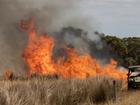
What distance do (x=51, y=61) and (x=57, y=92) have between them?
19.7m

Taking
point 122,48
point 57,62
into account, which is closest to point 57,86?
point 57,62

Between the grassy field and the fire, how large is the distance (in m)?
12.0

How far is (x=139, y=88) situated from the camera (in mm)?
35125

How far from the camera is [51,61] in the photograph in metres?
38.3

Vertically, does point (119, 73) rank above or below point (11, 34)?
below

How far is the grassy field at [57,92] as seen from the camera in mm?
14505

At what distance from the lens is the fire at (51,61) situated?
120ft

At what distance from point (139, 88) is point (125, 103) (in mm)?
13832

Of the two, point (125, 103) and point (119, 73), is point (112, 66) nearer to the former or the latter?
point (119, 73)

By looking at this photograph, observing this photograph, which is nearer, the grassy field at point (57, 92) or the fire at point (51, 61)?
the grassy field at point (57, 92)

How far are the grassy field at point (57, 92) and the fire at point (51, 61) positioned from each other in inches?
471

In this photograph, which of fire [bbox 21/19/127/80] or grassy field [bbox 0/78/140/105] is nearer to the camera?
grassy field [bbox 0/78/140/105]

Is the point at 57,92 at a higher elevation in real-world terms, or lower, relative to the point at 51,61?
lower

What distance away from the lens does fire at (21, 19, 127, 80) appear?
36656 millimetres
